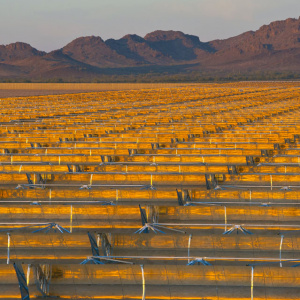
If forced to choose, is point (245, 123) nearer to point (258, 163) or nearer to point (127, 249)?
point (258, 163)

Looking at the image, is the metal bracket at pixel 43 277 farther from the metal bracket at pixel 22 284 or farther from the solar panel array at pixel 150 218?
the metal bracket at pixel 22 284

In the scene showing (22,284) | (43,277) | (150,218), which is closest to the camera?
(22,284)

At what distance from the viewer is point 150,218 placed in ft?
52.0

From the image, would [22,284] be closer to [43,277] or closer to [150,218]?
[43,277]

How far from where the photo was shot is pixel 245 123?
40.9 metres

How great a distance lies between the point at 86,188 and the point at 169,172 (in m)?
3.73

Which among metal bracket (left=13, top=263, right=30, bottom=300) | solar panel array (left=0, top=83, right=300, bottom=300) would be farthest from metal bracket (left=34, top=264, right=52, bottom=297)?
metal bracket (left=13, top=263, right=30, bottom=300)

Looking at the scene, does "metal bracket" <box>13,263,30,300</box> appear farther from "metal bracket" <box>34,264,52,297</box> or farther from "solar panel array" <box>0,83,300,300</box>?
"metal bracket" <box>34,264,52,297</box>

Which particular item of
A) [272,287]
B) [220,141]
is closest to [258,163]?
[220,141]

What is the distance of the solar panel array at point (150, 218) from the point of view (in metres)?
11.4

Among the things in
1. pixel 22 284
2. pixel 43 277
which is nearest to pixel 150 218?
pixel 43 277

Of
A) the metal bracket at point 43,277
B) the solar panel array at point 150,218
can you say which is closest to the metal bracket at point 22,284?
the solar panel array at point 150,218

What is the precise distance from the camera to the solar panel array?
11.4 metres

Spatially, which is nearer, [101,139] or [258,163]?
[258,163]
